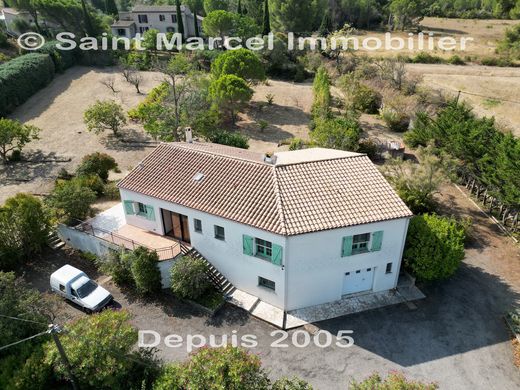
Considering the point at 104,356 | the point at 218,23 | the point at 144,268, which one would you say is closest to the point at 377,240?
the point at 144,268

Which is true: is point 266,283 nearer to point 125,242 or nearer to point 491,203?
point 125,242

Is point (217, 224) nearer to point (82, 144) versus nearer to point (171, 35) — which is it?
point (82, 144)

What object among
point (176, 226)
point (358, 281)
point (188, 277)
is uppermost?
point (176, 226)

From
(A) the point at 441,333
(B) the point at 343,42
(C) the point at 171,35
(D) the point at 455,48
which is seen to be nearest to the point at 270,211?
(A) the point at 441,333

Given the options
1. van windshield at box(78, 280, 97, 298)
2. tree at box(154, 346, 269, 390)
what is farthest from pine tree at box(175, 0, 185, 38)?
tree at box(154, 346, 269, 390)

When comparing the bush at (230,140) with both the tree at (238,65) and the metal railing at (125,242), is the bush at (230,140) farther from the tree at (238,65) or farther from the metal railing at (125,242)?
the metal railing at (125,242)

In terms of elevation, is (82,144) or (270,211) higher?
(270,211)

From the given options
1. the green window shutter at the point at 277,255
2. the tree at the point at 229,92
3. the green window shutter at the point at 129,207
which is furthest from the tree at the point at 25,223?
the tree at the point at 229,92
